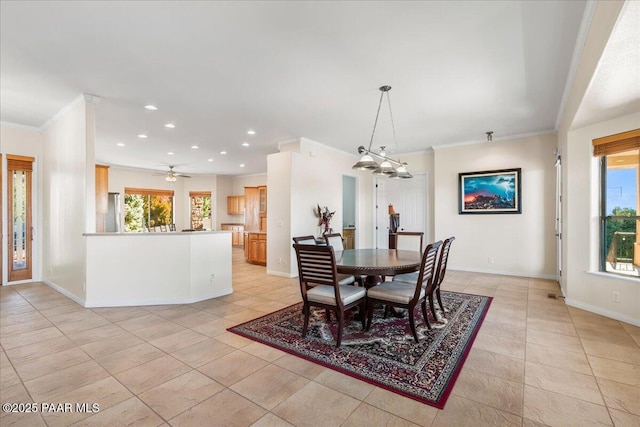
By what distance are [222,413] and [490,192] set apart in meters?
6.05

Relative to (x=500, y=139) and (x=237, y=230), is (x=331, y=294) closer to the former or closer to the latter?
(x=500, y=139)

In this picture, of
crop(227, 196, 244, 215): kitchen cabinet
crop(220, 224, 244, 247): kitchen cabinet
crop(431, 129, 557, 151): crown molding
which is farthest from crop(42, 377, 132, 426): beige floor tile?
crop(227, 196, 244, 215): kitchen cabinet

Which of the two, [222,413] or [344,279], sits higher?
[344,279]

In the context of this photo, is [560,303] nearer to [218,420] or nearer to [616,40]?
[616,40]

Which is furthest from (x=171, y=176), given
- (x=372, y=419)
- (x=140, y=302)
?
(x=372, y=419)

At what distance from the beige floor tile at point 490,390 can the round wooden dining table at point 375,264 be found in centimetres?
100

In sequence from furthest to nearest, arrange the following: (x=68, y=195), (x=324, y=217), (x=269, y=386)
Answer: (x=324, y=217), (x=68, y=195), (x=269, y=386)

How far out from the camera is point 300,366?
2395 millimetres

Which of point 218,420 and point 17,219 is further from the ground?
point 17,219

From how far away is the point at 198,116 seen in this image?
4.73 meters

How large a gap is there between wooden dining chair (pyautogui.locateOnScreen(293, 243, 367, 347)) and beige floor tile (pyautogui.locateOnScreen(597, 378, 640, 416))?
1.85m

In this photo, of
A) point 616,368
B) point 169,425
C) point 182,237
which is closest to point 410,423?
point 169,425

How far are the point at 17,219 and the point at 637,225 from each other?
916 cm

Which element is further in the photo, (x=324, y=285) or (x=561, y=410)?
(x=324, y=285)
